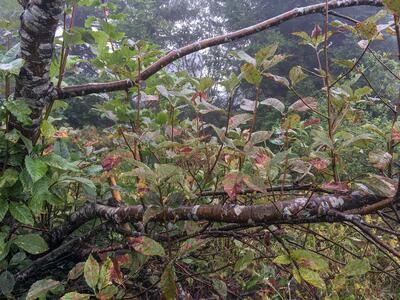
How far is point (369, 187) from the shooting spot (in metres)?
0.56

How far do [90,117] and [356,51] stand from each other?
8.69m

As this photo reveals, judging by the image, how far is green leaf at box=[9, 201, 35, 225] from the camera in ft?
2.53

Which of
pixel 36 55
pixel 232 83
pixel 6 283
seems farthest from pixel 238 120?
pixel 6 283

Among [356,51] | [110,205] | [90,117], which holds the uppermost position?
[110,205]

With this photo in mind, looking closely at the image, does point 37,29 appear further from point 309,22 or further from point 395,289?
point 309,22

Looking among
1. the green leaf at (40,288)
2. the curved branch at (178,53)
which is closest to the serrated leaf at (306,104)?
the curved branch at (178,53)

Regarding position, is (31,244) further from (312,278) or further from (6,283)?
(312,278)

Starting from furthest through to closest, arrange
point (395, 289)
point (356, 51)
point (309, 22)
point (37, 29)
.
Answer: point (309, 22) → point (356, 51) → point (395, 289) → point (37, 29)

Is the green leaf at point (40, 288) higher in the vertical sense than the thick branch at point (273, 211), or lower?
lower

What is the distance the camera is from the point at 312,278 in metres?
0.57

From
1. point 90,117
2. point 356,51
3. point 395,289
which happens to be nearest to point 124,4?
point 90,117

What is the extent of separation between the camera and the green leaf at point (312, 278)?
57cm

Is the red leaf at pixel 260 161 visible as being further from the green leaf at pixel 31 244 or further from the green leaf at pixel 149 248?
the green leaf at pixel 31 244

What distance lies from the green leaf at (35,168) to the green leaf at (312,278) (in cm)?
54
